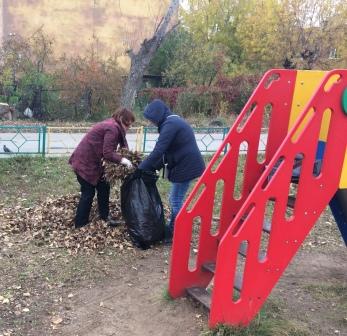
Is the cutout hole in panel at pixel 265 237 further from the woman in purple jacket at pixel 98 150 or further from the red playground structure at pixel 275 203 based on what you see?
the woman in purple jacket at pixel 98 150

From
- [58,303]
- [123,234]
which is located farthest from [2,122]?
[58,303]

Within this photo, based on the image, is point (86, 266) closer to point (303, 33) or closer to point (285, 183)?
point (285, 183)

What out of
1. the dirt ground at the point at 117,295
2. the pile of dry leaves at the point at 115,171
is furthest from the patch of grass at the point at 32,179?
the pile of dry leaves at the point at 115,171

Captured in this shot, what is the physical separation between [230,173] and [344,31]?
2070cm

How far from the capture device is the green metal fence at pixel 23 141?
8414mm

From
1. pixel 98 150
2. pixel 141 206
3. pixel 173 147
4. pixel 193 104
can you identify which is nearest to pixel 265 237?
pixel 141 206

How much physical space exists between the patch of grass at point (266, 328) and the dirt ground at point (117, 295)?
0.07 m

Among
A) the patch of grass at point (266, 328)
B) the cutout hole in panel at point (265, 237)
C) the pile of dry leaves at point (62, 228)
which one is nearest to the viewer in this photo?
the patch of grass at point (266, 328)

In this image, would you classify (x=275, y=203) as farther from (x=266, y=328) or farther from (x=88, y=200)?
(x=88, y=200)

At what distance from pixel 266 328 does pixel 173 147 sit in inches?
79.5

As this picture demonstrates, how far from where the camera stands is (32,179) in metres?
7.42

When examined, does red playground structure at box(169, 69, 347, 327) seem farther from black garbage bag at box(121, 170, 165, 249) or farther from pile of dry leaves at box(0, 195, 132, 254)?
pile of dry leaves at box(0, 195, 132, 254)

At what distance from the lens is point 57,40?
22.9 m

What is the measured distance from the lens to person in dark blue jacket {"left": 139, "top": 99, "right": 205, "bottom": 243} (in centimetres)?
470
